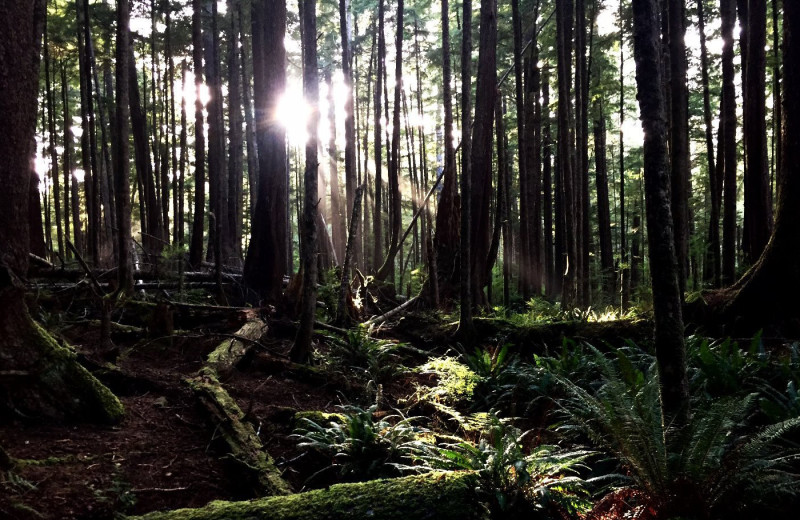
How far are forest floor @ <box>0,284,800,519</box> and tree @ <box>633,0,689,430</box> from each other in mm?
1002

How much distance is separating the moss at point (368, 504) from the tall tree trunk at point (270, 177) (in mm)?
7218

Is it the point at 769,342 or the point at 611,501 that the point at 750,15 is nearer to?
the point at 769,342

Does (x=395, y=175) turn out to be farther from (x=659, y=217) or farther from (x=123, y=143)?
(x=659, y=217)

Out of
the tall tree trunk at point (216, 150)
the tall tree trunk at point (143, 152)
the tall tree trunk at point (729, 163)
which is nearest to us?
the tall tree trunk at point (216, 150)

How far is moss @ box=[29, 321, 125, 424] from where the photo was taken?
411cm

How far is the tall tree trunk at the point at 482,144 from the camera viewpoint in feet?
30.8

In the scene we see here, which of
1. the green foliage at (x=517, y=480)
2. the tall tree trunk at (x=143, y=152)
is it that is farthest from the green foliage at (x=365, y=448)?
the tall tree trunk at (x=143, y=152)

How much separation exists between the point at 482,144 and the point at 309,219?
451 cm

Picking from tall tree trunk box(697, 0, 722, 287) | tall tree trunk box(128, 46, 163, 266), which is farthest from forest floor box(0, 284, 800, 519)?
tall tree trunk box(697, 0, 722, 287)

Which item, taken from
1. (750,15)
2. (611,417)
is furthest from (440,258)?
(611,417)

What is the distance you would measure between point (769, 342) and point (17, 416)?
8748 millimetres

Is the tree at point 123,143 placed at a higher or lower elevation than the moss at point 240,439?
higher

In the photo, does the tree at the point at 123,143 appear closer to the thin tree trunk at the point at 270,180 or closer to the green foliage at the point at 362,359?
the thin tree trunk at the point at 270,180

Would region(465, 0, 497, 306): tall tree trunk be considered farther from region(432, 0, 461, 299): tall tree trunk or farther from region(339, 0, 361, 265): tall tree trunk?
region(339, 0, 361, 265): tall tree trunk
